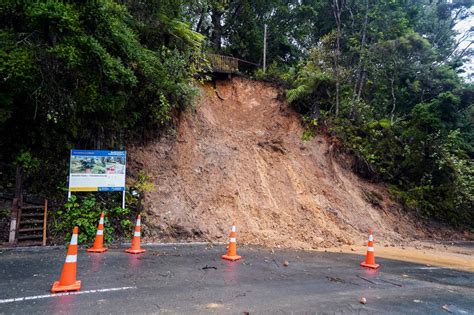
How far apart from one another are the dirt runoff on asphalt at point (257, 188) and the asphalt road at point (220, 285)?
223 centimetres

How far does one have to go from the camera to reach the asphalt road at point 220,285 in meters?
4.28

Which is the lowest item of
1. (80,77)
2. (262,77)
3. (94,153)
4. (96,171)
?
(96,171)

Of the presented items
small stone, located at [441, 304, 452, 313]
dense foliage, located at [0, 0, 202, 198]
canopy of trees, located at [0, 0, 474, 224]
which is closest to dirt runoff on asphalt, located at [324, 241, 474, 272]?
canopy of trees, located at [0, 0, 474, 224]

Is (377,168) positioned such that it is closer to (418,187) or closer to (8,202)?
(418,187)

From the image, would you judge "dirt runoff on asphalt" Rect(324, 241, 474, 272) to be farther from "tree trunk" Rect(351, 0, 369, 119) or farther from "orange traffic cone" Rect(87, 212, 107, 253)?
"tree trunk" Rect(351, 0, 369, 119)

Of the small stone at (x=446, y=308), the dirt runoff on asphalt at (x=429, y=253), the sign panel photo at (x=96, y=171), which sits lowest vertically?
the dirt runoff on asphalt at (x=429, y=253)

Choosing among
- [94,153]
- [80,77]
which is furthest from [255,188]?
[80,77]

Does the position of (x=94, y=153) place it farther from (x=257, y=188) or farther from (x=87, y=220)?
(x=257, y=188)

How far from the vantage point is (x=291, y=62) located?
23.7m

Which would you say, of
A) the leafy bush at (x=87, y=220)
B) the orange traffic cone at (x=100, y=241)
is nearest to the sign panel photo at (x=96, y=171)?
the leafy bush at (x=87, y=220)

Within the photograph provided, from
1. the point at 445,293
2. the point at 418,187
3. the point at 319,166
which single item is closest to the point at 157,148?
the point at 319,166

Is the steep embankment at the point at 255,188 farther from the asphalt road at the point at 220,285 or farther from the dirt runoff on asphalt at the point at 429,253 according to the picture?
the asphalt road at the point at 220,285

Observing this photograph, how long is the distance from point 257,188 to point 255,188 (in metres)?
0.09

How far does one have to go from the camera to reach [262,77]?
62.2ft
